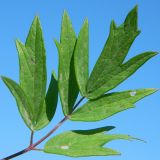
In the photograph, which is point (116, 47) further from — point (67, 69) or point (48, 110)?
point (48, 110)

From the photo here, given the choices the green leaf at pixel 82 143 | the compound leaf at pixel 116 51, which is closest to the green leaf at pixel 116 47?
the compound leaf at pixel 116 51

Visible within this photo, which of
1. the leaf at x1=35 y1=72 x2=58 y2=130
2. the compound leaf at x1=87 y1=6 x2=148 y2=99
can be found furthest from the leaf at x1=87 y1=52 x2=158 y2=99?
the leaf at x1=35 y1=72 x2=58 y2=130

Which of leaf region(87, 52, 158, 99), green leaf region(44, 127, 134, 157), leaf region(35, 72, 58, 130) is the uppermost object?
leaf region(87, 52, 158, 99)

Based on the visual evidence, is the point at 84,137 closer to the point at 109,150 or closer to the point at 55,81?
the point at 109,150

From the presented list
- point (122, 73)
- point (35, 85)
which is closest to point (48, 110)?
point (35, 85)

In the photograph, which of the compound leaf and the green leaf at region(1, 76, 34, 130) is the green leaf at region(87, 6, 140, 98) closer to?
the compound leaf

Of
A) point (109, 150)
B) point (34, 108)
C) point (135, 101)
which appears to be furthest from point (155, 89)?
point (34, 108)
